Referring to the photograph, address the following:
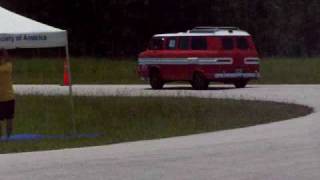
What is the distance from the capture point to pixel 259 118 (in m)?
22.5

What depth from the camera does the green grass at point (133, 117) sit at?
738 inches

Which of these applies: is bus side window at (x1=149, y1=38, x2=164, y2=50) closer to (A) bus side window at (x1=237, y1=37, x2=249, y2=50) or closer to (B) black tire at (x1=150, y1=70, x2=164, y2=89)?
(B) black tire at (x1=150, y1=70, x2=164, y2=89)

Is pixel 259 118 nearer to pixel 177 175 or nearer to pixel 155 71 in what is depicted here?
pixel 177 175

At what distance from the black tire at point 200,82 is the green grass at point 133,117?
5.81 m

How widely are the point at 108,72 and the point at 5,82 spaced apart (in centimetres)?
3001

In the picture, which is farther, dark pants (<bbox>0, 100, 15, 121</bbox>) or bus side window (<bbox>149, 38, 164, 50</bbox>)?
bus side window (<bbox>149, 38, 164, 50</bbox>)

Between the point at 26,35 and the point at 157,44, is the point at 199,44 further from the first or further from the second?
the point at 26,35

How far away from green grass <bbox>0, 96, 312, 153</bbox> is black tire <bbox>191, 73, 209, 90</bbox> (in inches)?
229

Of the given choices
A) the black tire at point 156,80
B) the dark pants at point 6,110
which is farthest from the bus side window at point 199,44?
the dark pants at point 6,110

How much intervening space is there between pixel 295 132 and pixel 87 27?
54284mm

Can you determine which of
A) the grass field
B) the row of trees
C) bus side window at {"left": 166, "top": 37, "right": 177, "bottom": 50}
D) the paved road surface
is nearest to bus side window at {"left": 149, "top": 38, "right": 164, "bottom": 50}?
bus side window at {"left": 166, "top": 37, "right": 177, "bottom": 50}

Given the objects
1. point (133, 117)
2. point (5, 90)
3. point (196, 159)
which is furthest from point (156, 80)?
point (196, 159)

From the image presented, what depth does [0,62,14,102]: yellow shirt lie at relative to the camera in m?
18.5

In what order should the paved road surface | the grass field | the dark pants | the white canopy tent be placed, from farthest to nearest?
the grass field → the white canopy tent → the dark pants → the paved road surface
